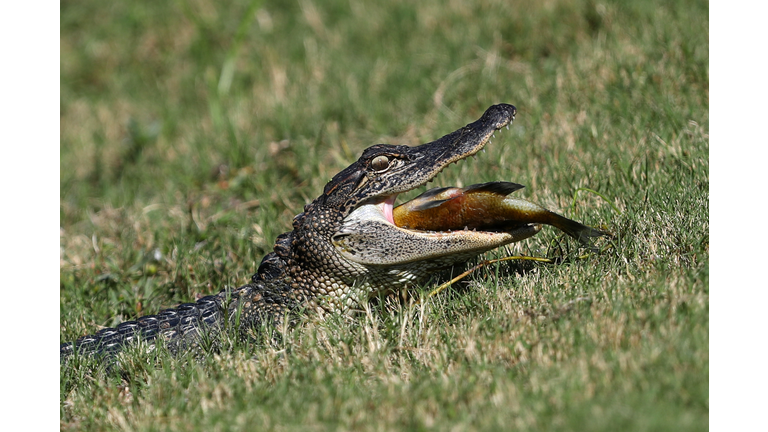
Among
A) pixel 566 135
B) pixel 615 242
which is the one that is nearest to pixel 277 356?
pixel 615 242

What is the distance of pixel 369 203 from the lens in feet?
12.3

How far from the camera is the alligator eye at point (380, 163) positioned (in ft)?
12.2

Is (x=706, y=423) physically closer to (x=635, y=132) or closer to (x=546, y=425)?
(x=546, y=425)

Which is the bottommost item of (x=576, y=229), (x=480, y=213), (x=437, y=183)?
(x=576, y=229)

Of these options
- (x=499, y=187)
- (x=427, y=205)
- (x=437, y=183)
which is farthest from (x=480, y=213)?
(x=437, y=183)

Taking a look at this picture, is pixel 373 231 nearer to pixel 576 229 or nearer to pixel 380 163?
pixel 380 163

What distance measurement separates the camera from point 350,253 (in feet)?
12.0

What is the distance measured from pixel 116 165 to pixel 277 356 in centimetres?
456

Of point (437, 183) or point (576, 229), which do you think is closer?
point (576, 229)

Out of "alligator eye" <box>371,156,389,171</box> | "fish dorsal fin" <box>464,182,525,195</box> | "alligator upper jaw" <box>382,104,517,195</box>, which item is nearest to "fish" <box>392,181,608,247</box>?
"fish dorsal fin" <box>464,182,525,195</box>

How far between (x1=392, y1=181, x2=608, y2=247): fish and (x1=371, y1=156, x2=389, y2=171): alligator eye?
0.24 meters

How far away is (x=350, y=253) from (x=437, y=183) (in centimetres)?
167

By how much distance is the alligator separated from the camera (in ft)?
11.5

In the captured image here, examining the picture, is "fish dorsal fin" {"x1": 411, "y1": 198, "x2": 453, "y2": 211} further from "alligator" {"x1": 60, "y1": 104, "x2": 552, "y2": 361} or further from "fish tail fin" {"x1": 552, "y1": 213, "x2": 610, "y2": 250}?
"fish tail fin" {"x1": 552, "y1": 213, "x2": 610, "y2": 250}
